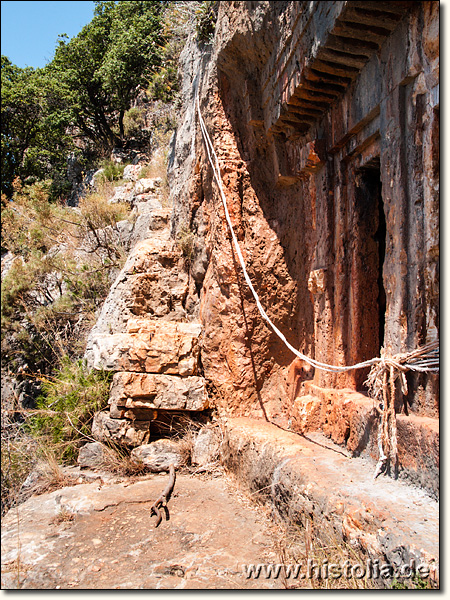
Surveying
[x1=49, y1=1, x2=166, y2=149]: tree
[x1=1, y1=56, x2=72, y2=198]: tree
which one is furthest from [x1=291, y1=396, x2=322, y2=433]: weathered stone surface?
[x1=1, y1=56, x2=72, y2=198]: tree

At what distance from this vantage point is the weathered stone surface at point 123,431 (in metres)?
5.39

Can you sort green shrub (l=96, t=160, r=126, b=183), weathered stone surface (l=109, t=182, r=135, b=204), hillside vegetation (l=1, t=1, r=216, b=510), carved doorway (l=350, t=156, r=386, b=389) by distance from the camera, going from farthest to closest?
green shrub (l=96, t=160, r=126, b=183)
weathered stone surface (l=109, t=182, r=135, b=204)
hillside vegetation (l=1, t=1, r=216, b=510)
carved doorway (l=350, t=156, r=386, b=389)

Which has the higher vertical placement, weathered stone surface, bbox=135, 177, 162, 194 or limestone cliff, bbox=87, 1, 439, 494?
weathered stone surface, bbox=135, 177, 162, 194

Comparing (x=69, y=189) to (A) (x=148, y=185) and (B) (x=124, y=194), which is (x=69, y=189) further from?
(A) (x=148, y=185)

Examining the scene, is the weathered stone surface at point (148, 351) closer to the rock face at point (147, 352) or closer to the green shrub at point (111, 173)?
the rock face at point (147, 352)

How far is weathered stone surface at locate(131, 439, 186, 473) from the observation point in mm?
5281

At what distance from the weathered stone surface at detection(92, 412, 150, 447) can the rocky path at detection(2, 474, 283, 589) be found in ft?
1.73

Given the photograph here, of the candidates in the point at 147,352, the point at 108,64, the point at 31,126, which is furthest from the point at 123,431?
the point at 31,126

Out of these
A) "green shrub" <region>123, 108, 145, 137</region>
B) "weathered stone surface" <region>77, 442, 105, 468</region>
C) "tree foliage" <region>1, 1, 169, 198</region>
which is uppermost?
"tree foliage" <region>1, 1, 169, 198</region>

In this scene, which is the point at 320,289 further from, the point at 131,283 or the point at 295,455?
the point at 131,283

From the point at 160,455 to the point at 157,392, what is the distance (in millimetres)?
677

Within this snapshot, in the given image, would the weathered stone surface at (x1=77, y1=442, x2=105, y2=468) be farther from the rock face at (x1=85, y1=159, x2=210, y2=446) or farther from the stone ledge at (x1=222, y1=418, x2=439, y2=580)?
the stone ledge at (x1=222, y1=418, x2=439, y2=580)

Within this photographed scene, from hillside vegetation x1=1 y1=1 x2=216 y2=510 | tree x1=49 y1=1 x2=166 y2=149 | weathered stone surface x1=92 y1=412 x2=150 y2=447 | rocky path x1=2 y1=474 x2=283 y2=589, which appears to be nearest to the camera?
rocky path x1=2 y1=474 x2=283 y2=589

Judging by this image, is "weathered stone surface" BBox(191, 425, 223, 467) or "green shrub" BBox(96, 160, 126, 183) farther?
"green shrub" BBox(96, 160, 126, 183)
